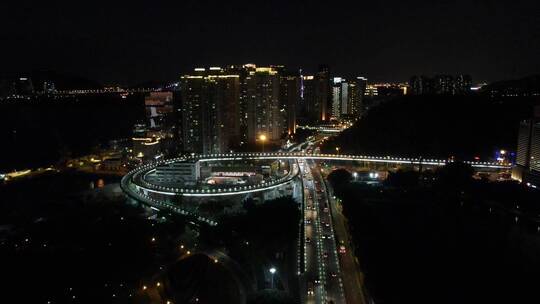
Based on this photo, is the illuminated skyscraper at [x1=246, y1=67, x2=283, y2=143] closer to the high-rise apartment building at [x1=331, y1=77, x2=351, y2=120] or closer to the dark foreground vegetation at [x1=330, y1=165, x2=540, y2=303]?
the dark foreground vegetation at [x1=330, y1=165, x2=540, y2=303]

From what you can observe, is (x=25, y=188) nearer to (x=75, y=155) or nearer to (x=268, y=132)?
(x=75, y=155)

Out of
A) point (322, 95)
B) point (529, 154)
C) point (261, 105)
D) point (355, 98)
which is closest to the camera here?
point (529, 154)

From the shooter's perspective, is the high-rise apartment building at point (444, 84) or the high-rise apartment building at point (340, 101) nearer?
the high-rise apartment building at point (444, 84)

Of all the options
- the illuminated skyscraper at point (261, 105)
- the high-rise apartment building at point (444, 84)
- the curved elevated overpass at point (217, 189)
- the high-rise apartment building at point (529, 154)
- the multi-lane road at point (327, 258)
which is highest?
the high-rise apartment building at point (444, 84)

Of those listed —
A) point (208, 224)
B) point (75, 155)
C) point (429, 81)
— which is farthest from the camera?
point (429, 81)

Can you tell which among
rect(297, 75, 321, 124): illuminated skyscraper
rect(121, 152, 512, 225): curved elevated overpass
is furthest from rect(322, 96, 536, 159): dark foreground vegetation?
rect(297, 75, 321, 124): illuminated skyscraper

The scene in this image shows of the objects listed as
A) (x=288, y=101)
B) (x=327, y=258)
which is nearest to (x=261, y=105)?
(x=288, y=101)

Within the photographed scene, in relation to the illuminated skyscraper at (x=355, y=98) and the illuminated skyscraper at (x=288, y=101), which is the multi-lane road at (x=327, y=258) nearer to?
the illuminated skyscraper at (x=288, y=101)

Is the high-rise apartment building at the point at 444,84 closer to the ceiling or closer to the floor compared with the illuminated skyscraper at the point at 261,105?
closer to the ceiling

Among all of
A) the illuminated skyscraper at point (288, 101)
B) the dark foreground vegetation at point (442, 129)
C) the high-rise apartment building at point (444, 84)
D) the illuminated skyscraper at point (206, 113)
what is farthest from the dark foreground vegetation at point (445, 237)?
the high-rise apartment building at point (444, 84)

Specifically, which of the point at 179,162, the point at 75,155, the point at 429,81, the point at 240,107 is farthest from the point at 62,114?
the point at 429,81

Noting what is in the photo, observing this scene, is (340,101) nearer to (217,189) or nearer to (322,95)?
(322,95)
